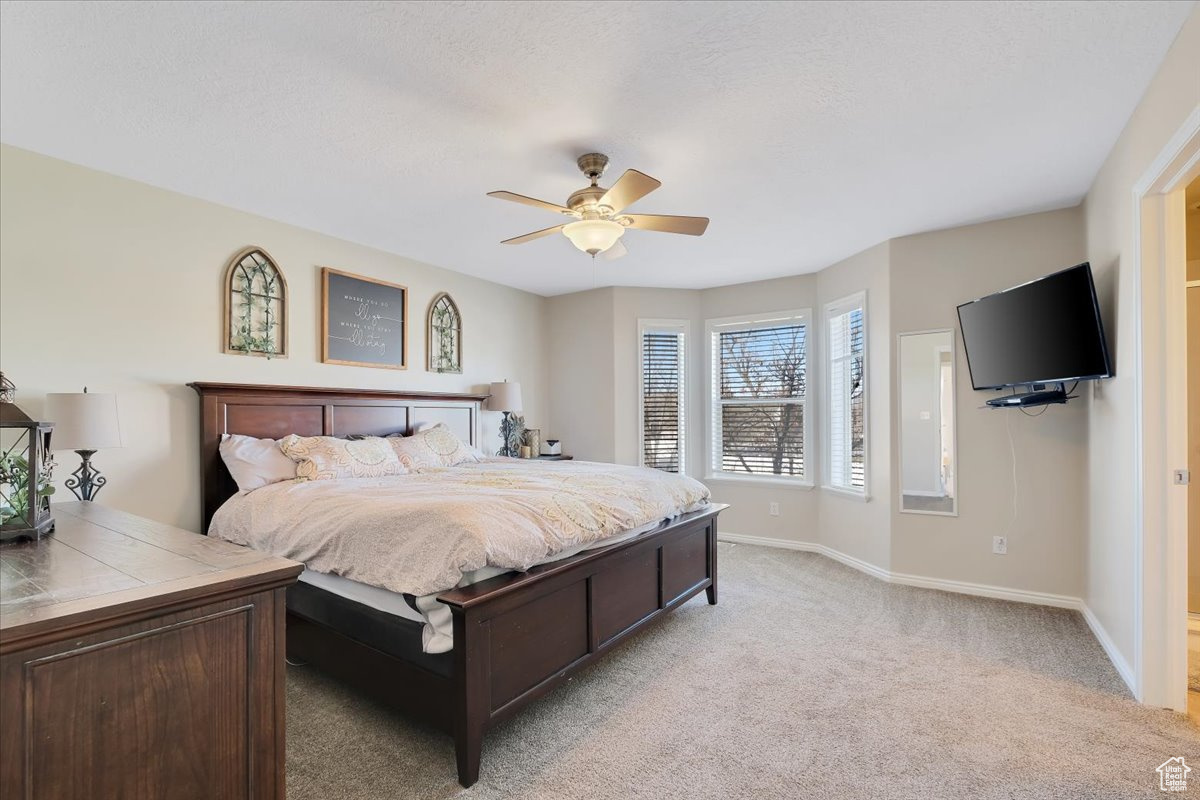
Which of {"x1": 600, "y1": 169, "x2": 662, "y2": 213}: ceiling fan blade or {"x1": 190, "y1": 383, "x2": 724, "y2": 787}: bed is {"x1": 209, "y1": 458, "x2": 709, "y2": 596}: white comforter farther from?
{"x1": 600, "y1": 169, "x2": 662, "y2": 213}: ceiling fan blade

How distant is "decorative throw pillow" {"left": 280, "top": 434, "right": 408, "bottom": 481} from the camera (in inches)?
130

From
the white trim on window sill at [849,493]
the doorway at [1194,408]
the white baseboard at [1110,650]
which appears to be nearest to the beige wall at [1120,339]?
the white baseboard at [1110,650]

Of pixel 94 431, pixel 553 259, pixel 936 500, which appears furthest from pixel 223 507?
pixel 936 500

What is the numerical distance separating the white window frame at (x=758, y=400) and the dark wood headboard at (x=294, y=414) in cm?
251

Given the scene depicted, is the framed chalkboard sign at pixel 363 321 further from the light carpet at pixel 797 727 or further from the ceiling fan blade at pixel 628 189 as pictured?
the ceiling fan blade at pixel 628 189

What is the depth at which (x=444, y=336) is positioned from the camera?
192 inches

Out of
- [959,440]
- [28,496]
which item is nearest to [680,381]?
[959,440]

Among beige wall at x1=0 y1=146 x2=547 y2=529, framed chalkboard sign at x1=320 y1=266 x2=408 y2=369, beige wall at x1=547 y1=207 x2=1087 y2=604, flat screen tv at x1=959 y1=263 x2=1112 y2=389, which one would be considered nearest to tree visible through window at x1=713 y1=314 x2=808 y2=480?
beige wall at x1=547 y1=207 x2=1087 y2=604

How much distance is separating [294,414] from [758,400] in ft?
13.0

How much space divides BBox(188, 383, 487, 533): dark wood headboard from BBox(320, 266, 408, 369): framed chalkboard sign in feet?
0.98

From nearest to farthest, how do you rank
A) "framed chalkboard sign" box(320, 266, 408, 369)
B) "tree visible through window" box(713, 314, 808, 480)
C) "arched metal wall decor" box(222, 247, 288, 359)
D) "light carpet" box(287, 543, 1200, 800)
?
"light carpet" box(287, 543, 1200, 800)
"arched metal wall decor" box(222, 247, 288, 359)
"framed chalkboard sign" box(320, 266, 408, 369)
"tree visible through window" box(713, 314, 808, 480)

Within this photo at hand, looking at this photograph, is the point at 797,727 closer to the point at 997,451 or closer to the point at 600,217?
the point at 600,217

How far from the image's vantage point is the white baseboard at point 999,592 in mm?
2781

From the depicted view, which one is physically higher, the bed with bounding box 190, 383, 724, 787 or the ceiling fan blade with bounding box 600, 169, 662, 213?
the ceiling fan blade with bounding box 600, 169, 662, 213
